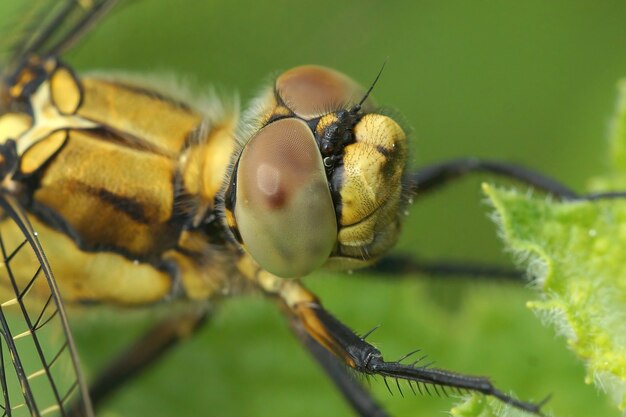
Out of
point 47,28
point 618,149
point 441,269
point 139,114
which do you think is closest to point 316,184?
point 139,114

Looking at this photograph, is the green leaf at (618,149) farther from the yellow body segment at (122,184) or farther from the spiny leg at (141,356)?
the spiny leg at (141,356)

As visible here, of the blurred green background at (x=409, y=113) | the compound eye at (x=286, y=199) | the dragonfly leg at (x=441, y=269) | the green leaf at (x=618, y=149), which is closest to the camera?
the compound eye at (x=286, y=199)

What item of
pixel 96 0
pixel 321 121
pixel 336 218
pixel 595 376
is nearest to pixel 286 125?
pixel 321 121

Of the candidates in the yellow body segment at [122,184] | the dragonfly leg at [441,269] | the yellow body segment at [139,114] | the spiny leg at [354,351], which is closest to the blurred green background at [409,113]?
the dragonfly leg at [441,269]

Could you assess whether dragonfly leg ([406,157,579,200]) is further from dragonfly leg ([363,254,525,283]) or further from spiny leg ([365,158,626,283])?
dragonfly leg ([363,254,525,283])

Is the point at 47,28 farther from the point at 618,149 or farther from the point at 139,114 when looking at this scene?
the point at 618,149

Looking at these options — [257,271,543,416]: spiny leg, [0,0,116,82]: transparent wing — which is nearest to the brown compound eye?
[257,271,543,416]: spiny leg
